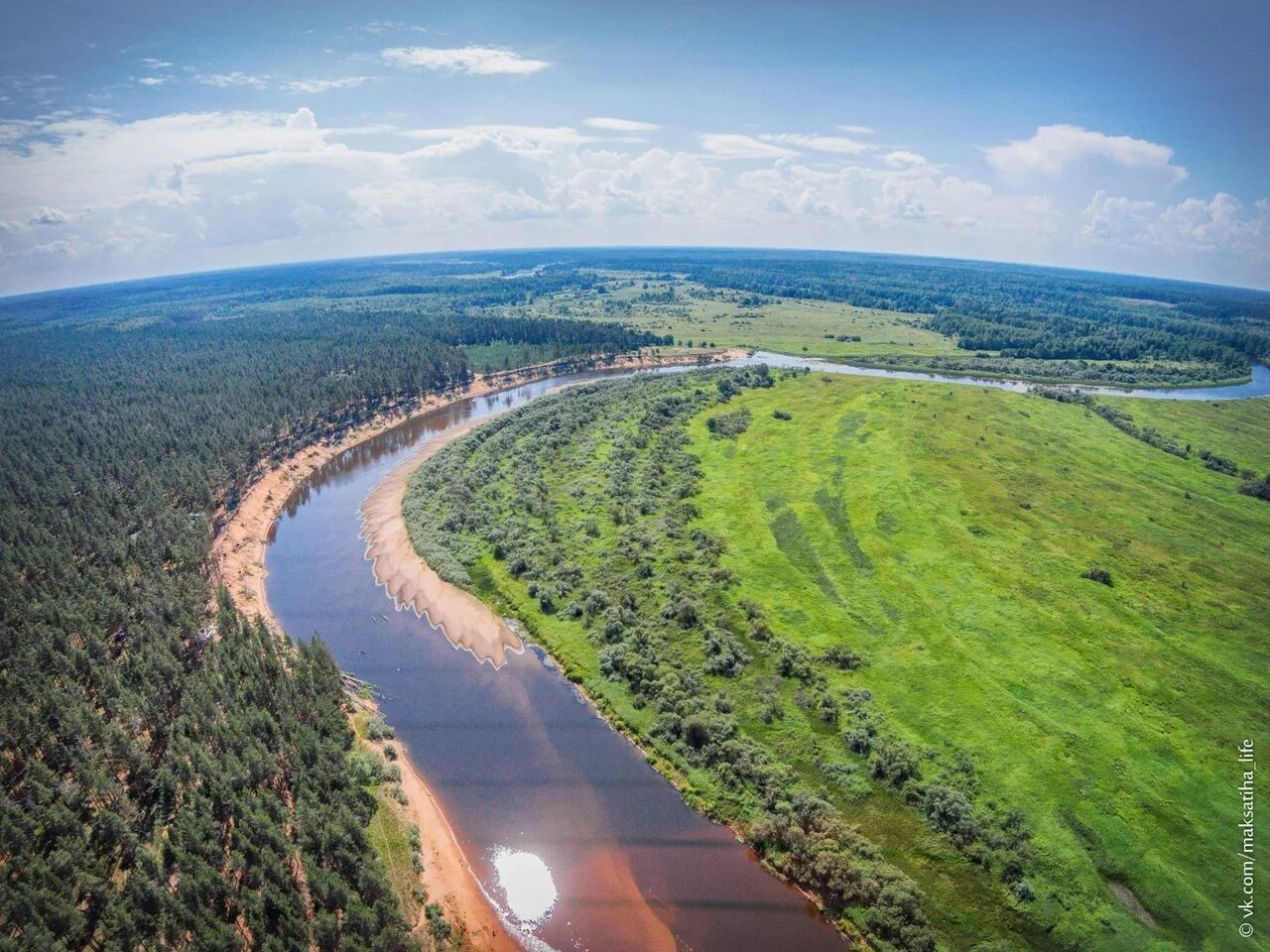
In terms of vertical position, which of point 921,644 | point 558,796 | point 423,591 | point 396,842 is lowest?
point 558,796

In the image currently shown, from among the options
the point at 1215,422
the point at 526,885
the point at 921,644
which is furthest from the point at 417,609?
the point at 1215,422

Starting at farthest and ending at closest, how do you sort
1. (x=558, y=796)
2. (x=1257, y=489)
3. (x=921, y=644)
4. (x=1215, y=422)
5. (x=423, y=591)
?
(x=1215, y=422), (x=1257, y=489), (x=423, y=591), (x=921, y=644), (x=558, y=796)

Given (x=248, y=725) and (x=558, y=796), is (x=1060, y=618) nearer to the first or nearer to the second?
(x=558, y=796)

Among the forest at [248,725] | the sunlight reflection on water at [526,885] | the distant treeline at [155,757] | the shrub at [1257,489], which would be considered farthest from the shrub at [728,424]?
the sunlight reflection on water at [526,885]

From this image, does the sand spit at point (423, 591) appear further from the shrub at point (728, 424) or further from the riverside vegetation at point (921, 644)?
the shrub at point (728, 424)

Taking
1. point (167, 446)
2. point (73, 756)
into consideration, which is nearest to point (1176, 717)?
point (73, 756)

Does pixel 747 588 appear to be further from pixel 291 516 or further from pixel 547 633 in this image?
pixel 291 516
